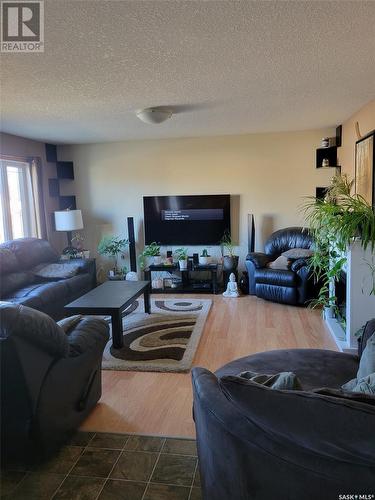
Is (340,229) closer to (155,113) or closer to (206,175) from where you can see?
(155,113)

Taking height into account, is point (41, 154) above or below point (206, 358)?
above

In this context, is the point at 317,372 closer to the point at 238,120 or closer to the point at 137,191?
the point at 238,120

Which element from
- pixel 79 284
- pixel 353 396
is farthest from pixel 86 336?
pixel 79 284

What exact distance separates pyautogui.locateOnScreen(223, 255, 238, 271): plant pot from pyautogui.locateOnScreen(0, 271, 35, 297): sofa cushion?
264 cm

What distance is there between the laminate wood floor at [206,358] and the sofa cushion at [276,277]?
0.99 ft

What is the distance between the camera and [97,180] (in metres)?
6.12

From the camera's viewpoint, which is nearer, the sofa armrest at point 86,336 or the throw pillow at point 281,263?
the sofa armrest at point 86,336

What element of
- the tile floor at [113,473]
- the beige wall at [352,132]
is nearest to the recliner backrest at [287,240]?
the beige wall at [352,132]

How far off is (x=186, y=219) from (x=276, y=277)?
5.86 ft

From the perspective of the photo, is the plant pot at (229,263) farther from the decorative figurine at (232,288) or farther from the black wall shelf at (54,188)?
the black wall shelf at (54,188)

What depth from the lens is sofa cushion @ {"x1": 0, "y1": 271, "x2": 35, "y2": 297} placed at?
4062 mm

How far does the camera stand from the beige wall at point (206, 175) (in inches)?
218

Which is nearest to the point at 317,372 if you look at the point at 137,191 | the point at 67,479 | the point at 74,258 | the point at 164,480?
the point at 164,480

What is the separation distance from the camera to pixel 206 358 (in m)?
3.27
